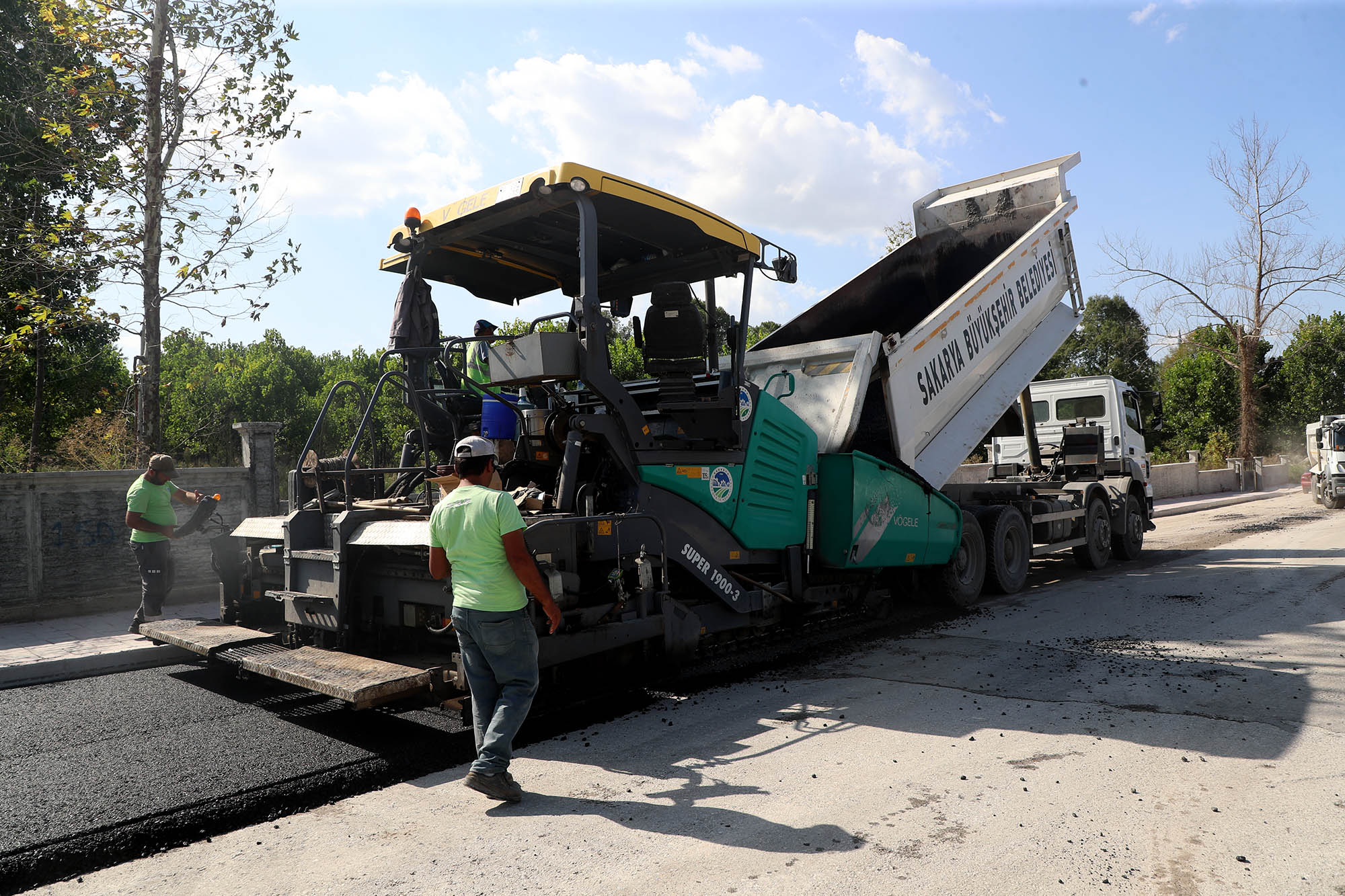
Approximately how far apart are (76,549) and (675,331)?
23.9 ft

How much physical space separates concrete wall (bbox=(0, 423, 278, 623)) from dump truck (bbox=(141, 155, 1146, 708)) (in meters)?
3.86

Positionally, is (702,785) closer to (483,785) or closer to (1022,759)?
(483,785)

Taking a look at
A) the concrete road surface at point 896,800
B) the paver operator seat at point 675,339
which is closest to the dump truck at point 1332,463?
the concrete road surface at point 896,800

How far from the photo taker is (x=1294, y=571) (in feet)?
Result: 33.0

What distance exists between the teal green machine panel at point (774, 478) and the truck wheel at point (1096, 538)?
6.09 m

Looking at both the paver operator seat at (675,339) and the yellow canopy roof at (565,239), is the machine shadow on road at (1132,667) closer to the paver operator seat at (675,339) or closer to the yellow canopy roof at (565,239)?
the paver operator seat at (675,339)

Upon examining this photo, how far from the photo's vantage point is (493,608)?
12.2ft

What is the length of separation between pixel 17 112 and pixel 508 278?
414 inches

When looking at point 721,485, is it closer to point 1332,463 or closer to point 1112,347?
point 1332,463

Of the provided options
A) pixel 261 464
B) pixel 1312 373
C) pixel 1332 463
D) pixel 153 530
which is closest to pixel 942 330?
pixel 153 530

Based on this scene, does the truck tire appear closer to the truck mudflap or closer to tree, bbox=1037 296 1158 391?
the truck mudflap

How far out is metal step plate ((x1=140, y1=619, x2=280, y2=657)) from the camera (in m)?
5.31

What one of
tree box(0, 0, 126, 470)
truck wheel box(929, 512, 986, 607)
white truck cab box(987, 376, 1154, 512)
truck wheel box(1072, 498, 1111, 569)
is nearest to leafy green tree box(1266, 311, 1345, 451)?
white truck cab box(987, 376, 1154, 512)

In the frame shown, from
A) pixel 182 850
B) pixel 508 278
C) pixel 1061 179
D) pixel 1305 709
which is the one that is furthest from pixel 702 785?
pixel 1061 179
